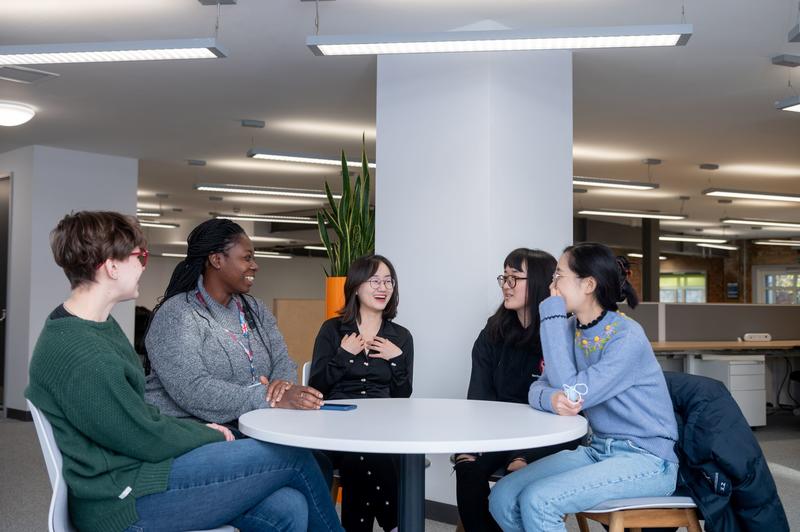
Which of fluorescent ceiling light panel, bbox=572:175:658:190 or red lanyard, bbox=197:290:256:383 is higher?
fluorescent ceiling light panel, bbox=572:175:658:190

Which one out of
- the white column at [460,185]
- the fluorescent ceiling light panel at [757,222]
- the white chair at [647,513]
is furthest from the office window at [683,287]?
the white chair at [647,513]

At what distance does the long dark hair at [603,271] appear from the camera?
8.01ft

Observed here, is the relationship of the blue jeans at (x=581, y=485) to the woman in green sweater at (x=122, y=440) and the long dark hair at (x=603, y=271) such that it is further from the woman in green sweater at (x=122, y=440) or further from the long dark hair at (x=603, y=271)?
the woman in green sweater at (x=122, y=440)

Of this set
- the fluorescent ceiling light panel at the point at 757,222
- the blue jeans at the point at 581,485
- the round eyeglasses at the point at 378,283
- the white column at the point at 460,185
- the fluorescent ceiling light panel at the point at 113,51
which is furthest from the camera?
the fluorescent ceiling light panel at the point at 757,222

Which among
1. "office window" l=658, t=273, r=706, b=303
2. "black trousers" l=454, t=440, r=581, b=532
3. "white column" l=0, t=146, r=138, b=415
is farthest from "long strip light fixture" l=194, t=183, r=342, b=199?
"office window" l=658, t=273, r=706, b=303

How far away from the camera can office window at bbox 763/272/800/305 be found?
16625 millimetres

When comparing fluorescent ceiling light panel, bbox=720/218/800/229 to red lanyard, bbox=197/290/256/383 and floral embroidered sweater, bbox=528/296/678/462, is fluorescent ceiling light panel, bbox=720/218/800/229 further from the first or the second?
red lanyard, bbox=197/290/256/383

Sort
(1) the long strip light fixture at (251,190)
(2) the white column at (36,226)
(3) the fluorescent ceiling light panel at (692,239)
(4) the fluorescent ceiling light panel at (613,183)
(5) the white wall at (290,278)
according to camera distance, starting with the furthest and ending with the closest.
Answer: (5) the white wall at (290,278)
(3) the fluorescent ceiling light panel at (692,239)
(1) the long strip light fixture at (251,190)
(4) the fluorescent ceiling light panel at (613,183)
(2) the white column at (36,226)

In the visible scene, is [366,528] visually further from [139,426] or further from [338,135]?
[338,135]

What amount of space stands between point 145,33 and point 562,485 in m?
3.56

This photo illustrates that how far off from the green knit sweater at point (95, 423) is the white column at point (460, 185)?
2540 millimetres

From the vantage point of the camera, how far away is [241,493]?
2000mm

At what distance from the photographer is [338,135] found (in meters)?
7.45

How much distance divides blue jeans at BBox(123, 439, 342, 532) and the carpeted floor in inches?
78.5
